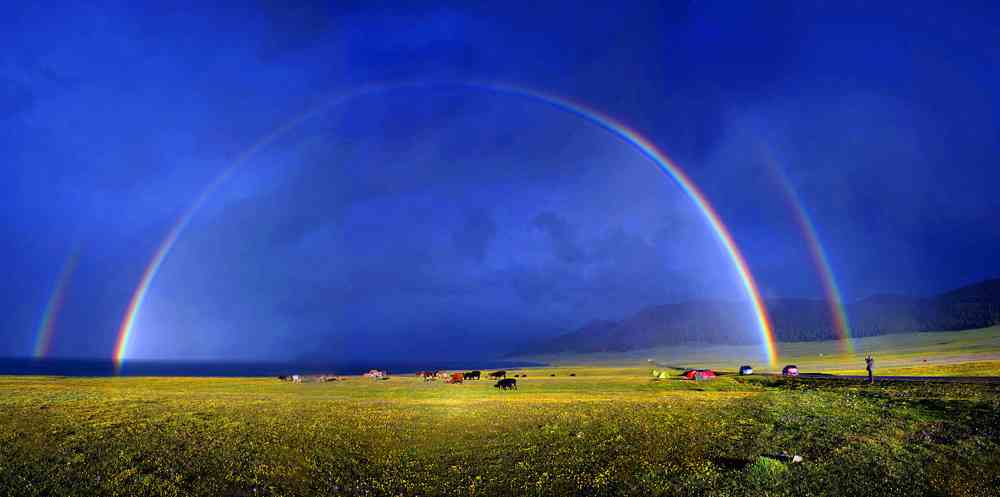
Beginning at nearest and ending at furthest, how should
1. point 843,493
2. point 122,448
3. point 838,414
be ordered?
1. point 843,493
2. point 122,448
3. point 838,414

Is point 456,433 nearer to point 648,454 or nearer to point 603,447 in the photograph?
point 603,447

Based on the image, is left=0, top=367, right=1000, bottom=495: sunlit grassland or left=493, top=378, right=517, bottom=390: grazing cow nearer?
left=0, top=367, right=1000, bottom=495: sunlit grassland

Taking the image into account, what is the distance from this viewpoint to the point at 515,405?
42.0 m

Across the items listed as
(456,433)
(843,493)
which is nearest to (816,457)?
(843,493)

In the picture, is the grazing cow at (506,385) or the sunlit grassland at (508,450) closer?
the sunlit grassland at (508,450)

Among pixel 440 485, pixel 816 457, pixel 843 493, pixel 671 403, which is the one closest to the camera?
pixel 843 493

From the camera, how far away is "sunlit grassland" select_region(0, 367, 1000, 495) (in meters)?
16.5

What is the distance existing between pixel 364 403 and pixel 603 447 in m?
26.9

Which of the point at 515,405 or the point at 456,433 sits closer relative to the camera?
the point at 456,433

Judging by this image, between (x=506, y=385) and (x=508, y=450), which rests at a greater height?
(x=506, y=385)

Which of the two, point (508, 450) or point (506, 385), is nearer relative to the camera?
point (508, 450)

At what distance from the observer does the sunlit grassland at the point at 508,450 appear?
16.5m

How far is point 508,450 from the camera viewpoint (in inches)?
878

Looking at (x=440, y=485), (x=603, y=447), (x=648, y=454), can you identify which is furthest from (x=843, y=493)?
(x=440, y=485)
